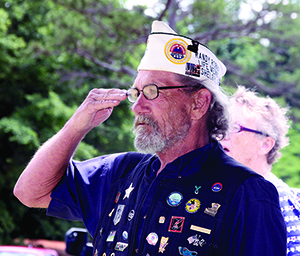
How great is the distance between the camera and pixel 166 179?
1857 millimetres

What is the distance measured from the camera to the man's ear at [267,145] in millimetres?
2947

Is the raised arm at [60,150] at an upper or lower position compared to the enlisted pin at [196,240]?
upper

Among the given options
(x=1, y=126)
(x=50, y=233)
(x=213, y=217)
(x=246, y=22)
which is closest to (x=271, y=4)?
(x=246, y=22)

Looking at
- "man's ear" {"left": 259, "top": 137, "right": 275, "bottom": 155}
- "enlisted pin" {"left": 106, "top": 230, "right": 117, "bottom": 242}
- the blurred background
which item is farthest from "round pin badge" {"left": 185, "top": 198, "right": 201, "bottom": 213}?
the blurred background

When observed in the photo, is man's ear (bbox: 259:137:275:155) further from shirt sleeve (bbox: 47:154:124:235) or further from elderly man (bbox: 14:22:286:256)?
shirt sleeve (bbox: 47:154:124:235)

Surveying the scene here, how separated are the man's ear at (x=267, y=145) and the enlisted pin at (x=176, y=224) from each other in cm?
141

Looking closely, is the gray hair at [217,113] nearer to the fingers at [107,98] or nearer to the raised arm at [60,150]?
the fingers at [107,98]

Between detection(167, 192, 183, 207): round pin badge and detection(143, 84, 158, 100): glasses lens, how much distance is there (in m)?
0.50

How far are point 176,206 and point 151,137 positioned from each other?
0.37 m

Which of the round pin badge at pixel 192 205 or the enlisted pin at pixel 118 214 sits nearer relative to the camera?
the round pin badge at pixel 192 205

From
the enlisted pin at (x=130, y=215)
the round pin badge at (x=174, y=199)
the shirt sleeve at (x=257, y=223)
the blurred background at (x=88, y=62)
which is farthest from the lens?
the blurred background at (x=88, y=62)

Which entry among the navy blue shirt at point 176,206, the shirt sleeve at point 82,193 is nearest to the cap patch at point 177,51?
the navy blue shirt at point 176,206

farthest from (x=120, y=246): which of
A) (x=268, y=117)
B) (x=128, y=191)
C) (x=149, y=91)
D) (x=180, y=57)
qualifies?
(x=268, y=117)

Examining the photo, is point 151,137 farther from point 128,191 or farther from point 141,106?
point 128,191
